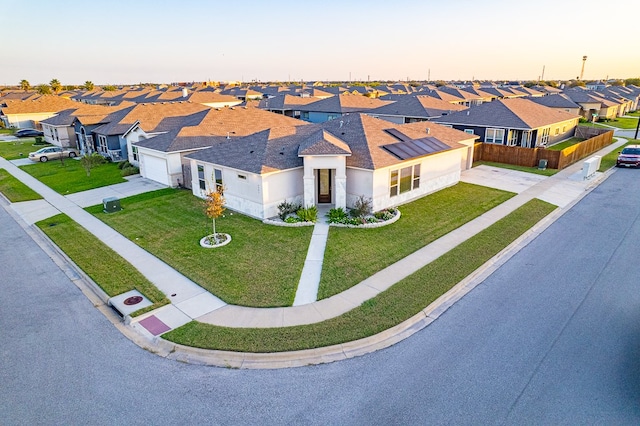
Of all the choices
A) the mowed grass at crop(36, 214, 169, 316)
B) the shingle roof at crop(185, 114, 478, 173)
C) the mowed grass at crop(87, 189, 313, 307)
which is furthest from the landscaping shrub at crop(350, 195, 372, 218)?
the mowed grass at crop(36, 214, 169, 316)

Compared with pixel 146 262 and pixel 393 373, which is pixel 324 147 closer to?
pixel 146 262

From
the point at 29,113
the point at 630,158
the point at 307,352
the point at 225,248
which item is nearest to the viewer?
the point at 307,352

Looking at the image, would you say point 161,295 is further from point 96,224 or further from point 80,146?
point 80,146

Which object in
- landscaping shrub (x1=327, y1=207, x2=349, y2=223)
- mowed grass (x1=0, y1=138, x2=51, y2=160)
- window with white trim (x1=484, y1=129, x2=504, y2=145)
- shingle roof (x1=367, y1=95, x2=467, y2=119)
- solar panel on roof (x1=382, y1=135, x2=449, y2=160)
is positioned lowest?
mowed grass (x1=0, y1=138, x2=51, y2=160)

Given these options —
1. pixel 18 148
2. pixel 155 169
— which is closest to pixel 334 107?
pixel 155 169

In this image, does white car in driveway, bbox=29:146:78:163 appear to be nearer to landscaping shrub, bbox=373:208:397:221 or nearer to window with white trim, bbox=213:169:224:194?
window with white trim, bbox=213:169:224:194

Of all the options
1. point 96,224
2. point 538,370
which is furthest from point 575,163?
point 96,224

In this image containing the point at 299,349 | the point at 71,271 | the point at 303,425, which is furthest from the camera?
the point at 71,271
